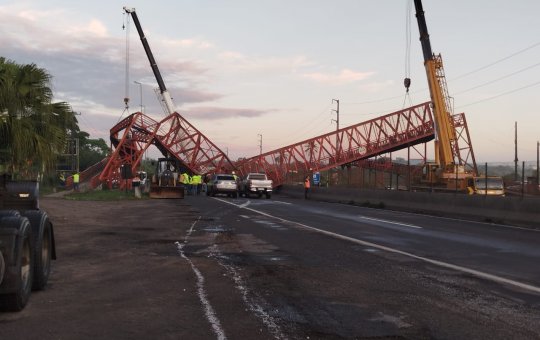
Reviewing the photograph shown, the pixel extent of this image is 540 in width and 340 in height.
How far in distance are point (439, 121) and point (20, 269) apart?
33.9 m

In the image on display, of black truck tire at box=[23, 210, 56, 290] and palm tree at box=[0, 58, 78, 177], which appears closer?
black truck tire at box=[23, 210, 56, 290]

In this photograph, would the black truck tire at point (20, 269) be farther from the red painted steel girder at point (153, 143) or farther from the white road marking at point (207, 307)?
the red painted steel girder at point (153, 143)

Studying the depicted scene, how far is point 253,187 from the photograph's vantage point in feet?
136

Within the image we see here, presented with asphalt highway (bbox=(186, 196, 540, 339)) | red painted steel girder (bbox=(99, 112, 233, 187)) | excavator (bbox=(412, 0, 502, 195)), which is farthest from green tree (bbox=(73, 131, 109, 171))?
asphalt highway (bbox=(186, 196, 540, 339))

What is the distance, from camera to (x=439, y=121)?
36438mm

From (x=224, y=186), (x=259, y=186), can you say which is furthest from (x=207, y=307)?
(x=224, y=186)

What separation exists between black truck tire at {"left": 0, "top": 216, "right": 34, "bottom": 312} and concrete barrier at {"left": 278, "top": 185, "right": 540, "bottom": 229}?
53.5 ft

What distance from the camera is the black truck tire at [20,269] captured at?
5.95m

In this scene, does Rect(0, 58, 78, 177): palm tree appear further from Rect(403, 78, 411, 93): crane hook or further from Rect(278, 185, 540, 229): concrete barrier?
Rect(403, 78, 411, 93): crane hook

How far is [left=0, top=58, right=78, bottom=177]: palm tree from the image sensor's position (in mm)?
14859

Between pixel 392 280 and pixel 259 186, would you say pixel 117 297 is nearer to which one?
pixel 392 280

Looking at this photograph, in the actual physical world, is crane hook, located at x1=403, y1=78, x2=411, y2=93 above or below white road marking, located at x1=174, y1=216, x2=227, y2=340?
above

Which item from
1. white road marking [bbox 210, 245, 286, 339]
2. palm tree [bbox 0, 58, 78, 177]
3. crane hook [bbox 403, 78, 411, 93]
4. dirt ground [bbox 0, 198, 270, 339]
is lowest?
dirt ground [bbox 0, 198, 270, 339]

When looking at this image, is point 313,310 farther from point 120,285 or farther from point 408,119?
point 408,119
